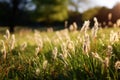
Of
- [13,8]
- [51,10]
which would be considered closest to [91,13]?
[51,10]

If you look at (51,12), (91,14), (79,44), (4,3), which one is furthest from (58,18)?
(79,44)

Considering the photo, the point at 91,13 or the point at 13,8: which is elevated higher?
the point at 13,8

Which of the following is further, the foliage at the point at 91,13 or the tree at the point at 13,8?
the foliage at the point at 91,13

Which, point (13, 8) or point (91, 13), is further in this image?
point (91, 13)

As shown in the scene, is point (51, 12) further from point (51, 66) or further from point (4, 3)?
point (51, 66)

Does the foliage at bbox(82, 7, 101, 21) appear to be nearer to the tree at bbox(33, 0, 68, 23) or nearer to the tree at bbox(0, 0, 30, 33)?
the tree at bbox(33, 0, 68, 23)

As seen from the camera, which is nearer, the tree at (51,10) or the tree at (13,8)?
the tree at (13,8)

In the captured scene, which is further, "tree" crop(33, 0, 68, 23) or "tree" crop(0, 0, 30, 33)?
"tree" crop(33, 0, 68, 23)

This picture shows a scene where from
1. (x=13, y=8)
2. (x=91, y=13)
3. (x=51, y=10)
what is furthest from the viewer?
(x=91, y=13)

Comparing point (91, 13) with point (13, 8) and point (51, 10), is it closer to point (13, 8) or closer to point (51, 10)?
point (51, 10)

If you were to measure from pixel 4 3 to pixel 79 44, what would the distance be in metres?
37.7

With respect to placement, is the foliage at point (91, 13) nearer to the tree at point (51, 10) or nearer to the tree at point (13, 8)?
the tree at point (51, 10)

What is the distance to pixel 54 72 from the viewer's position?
538 centimetres

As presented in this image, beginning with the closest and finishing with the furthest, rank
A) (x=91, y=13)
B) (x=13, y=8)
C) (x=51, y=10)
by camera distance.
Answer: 1. (x=13, y=8)
2. (x=51, y=10)
3. (x=91, y=13)
